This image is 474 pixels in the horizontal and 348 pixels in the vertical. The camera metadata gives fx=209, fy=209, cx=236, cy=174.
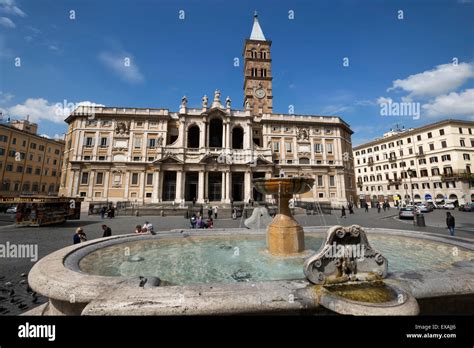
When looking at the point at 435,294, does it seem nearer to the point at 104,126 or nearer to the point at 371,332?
the point at 371,332

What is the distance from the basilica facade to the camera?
31.4m

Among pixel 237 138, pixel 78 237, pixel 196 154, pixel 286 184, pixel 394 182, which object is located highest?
pixel 237 138

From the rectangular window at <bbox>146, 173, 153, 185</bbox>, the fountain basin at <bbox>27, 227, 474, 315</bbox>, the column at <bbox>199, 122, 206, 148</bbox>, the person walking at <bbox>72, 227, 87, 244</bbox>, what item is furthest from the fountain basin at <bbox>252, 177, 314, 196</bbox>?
the rectangular window at <bbox>146, 173, 153, 185</bbox>

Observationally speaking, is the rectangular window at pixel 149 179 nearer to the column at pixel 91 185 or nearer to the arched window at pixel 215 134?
the column at pixel 91 185

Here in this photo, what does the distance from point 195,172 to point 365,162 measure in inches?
1858

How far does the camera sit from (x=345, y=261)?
10.00 feet

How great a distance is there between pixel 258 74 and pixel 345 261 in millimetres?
50275

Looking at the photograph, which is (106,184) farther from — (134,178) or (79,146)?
(79,146)

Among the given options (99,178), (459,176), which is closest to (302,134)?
(459,176)

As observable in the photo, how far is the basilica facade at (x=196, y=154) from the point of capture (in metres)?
31.4

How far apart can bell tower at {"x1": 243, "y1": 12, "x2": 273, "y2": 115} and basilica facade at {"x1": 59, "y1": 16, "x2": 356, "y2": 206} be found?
6203mm

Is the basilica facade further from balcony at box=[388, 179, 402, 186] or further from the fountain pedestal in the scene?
the fountain pedestal

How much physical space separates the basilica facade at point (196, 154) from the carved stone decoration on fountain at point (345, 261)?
88.6ft

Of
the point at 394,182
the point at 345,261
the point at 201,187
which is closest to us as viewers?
the point at 345,261
